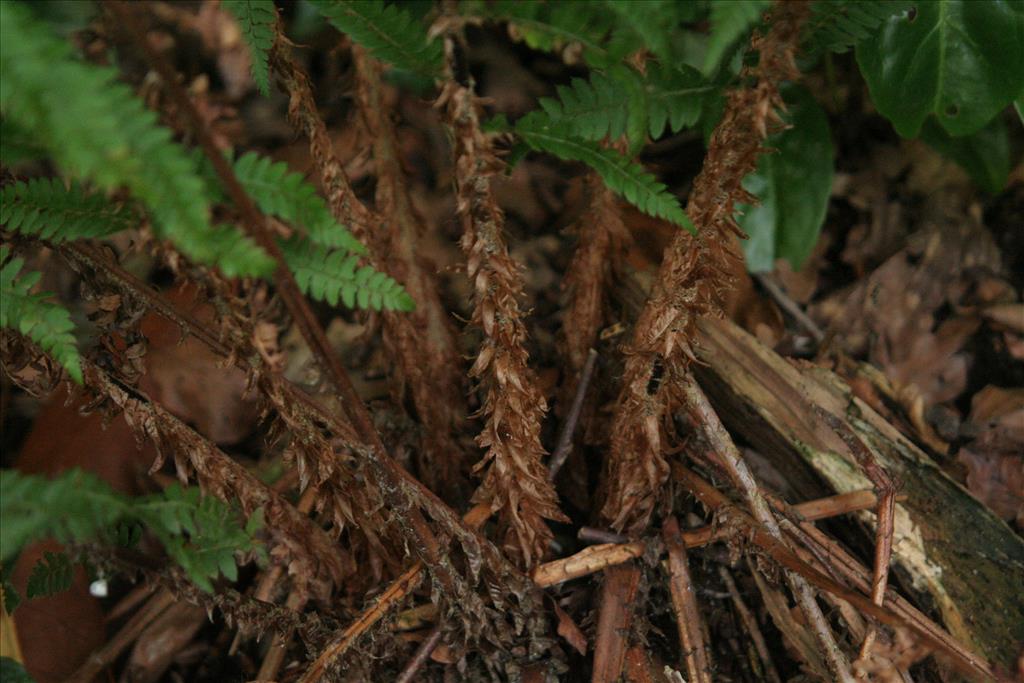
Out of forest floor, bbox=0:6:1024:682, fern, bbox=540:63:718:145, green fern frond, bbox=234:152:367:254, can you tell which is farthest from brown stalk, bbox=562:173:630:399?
green fern frond, bbox=234:152:367:254

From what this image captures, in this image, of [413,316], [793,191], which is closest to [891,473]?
[793,191]

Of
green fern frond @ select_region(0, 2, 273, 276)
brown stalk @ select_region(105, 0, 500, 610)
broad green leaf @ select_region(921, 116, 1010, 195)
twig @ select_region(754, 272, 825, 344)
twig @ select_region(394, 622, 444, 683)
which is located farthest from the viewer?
twig @ select_region(754, 272, 825, 344)

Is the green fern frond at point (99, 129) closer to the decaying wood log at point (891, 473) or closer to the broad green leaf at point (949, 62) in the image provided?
the decaying wood log at point (891, 473)

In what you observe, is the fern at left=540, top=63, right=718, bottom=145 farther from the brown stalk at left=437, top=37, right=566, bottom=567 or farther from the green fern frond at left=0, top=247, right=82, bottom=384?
the green fern frond at left=0, top=247, right=82, bottom=384

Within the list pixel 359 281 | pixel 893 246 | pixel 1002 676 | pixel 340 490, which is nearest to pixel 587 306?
pixel 340 490

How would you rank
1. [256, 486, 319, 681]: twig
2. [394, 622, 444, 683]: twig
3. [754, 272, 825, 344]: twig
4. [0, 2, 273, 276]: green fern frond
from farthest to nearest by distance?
[754, 272, 825, 344]: twig, [256, 486, 319, 681]: twig, [394, 622, 444, 683]: twig, [0, 2, 273, 276]: green fern frond

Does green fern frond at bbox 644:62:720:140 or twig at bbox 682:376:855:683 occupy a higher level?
green fern frond at bbox 644:62:720:140

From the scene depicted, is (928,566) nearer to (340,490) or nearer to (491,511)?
(491,511)
